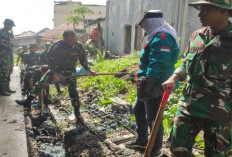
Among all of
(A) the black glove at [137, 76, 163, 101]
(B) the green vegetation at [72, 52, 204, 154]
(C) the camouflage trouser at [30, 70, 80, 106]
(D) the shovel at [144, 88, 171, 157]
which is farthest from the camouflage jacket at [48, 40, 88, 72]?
(D) the shovel at [144, 88, 171, 157]

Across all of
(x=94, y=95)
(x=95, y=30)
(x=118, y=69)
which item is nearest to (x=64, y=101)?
(x=94, y=95)

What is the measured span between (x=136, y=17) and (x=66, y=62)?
934cm

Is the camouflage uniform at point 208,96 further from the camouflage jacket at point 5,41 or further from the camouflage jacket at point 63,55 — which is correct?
the camouflage jacket at point 5,41

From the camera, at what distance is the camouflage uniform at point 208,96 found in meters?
1.81

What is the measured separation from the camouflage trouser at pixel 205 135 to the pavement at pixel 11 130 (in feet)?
7.20

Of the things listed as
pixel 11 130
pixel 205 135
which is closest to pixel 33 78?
pixel 11 130

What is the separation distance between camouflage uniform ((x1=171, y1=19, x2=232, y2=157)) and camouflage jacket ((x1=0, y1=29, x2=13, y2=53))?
18.9 feet

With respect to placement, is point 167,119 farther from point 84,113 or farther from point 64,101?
point 64,101

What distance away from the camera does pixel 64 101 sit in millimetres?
6668

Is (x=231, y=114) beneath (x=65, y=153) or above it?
above

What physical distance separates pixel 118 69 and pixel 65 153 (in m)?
5.88

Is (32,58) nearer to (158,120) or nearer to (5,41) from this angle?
(5,41)

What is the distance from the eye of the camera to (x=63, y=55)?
15.3 ft

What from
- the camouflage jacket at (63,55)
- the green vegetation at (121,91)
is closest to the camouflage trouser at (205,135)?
the green vegetation at (121,91)
